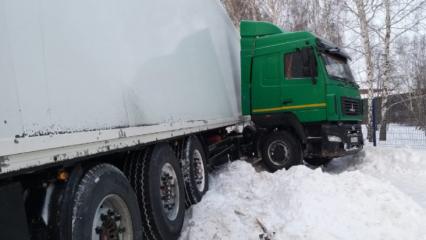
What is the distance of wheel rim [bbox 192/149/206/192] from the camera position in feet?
21.6

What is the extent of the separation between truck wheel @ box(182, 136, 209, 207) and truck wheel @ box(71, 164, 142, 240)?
2239 millimetres

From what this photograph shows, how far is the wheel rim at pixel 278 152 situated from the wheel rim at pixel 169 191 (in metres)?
4.69

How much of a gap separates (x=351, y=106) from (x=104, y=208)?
7500 mm

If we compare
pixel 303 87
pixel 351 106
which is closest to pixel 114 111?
pixel 303 87

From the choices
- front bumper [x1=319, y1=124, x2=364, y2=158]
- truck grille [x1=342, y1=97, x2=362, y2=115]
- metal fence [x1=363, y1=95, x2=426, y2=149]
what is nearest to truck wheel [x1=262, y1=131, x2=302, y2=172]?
front bumper [x1=319, y1=124, x2=364, y2=158]

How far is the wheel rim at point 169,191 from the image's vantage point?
4848 mm

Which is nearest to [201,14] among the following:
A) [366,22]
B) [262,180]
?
[262,180]

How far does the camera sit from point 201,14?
6.72m

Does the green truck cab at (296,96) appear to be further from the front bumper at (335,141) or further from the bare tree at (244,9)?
the bare tree at (244,9)

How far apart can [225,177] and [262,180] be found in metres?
0.67

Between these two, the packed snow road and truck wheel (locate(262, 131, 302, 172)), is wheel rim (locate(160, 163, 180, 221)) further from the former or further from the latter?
truck wheel (locate(262, 131, 302, 172))

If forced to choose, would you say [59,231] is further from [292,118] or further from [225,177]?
[292,118]

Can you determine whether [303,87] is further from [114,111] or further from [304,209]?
[114,111]

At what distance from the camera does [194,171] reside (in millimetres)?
6391
